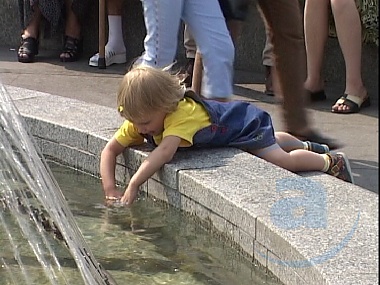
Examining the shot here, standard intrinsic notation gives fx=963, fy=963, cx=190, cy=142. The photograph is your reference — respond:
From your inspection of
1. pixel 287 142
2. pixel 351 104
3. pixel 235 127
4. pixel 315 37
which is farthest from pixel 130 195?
pixel 315 37

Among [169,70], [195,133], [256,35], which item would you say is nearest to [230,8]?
[169,70]

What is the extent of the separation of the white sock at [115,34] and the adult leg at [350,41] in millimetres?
1965

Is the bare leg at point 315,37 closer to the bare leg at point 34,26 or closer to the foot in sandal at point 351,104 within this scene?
the foot in sandal at point 351,104

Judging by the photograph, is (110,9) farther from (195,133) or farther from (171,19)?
(195,133)

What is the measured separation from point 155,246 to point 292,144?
961 millimetres

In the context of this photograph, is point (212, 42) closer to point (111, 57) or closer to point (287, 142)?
point (287, 142)

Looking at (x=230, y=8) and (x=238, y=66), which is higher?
(x=230, y=8)

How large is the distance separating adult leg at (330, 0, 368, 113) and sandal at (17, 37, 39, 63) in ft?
8.35

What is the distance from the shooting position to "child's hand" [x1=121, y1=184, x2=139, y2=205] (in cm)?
355

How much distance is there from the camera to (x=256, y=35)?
6.78 m

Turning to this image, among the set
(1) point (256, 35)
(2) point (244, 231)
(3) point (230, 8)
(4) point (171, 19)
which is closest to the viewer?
(2) point (244, 231)

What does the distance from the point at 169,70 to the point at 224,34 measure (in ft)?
1.12

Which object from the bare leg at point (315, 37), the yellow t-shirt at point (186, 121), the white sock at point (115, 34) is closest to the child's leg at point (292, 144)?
the yellow t-shirt at point (186, 121)

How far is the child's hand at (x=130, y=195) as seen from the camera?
3547mm
